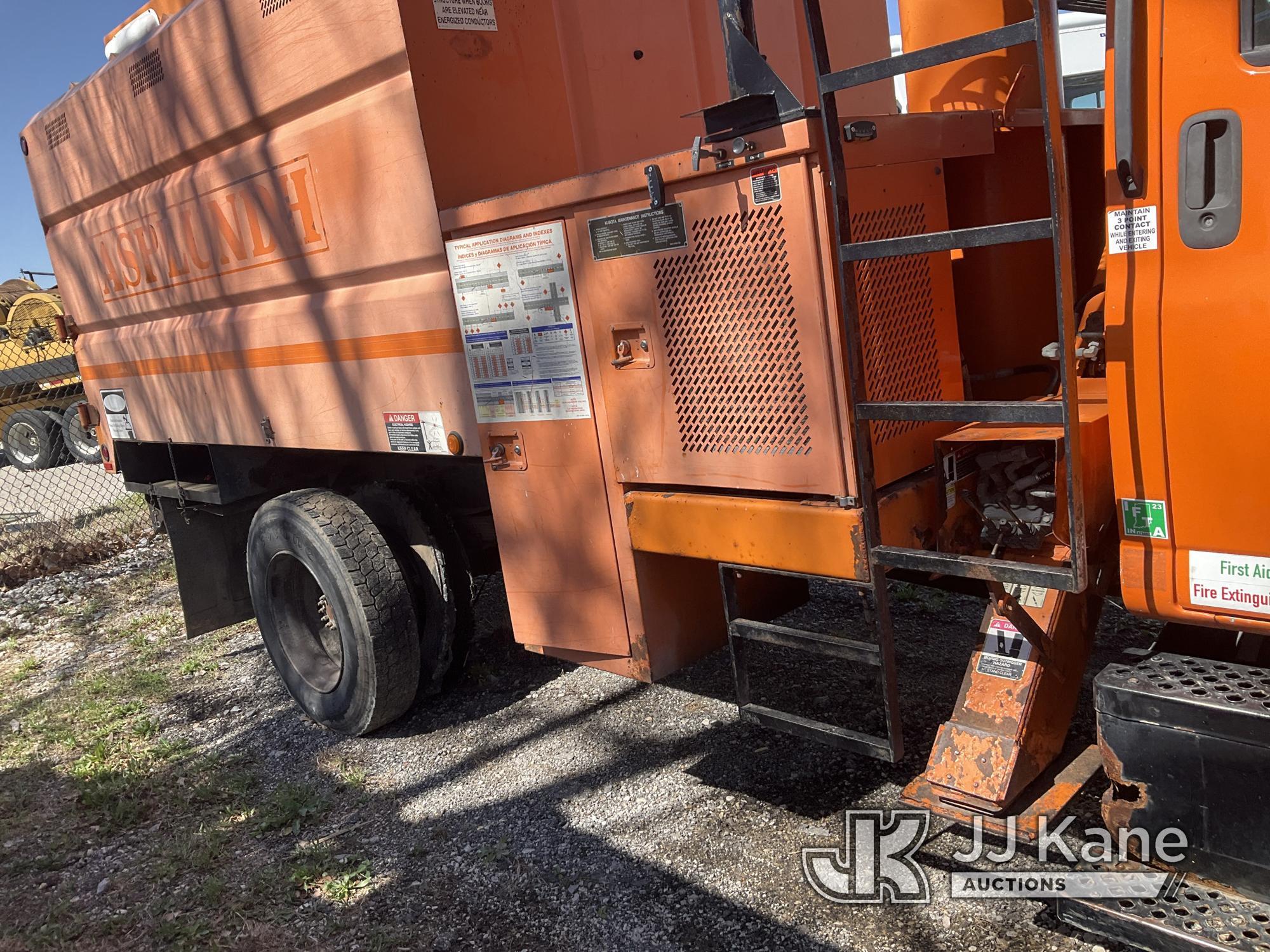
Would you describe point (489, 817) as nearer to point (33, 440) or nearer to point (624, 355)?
point (624, 355)

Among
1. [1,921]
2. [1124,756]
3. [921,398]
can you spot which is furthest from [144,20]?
[1124,756]

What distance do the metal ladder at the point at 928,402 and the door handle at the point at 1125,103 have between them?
107 mm

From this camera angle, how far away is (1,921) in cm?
315

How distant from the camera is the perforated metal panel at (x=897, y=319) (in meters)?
2.33

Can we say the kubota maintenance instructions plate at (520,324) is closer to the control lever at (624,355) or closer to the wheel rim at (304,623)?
the control lever at (624,355)

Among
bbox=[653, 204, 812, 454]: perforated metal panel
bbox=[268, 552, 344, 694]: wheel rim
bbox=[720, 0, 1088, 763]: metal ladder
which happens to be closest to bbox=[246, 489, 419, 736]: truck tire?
bbox=[268, 552, 344, 694]: wheel rim

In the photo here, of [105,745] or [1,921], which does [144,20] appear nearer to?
[105,745]

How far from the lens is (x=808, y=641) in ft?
8.23

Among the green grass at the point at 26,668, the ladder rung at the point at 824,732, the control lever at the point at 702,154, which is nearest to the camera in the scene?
the control lever at the point at 702,154

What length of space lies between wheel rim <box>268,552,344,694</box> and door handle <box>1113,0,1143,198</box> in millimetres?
3238

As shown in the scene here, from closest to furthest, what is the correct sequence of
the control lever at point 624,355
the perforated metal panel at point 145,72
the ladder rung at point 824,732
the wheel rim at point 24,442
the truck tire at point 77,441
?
the ladder rung at point 824,732 → the control lever at point 624,355 → the perforated metal panel at point 145,72 → the truck tire at point 77,441 → the wheel rim at point 24,442

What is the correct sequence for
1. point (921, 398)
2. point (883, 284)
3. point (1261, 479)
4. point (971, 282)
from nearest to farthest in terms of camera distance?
point (1261, 479) → point (883, 284) → point (921, 398) → point (971, 282)

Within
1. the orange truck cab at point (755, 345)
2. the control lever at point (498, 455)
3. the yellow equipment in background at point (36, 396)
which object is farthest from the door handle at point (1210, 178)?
the yellow equipment in background at point (36, 396)

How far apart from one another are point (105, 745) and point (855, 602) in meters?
3.22
